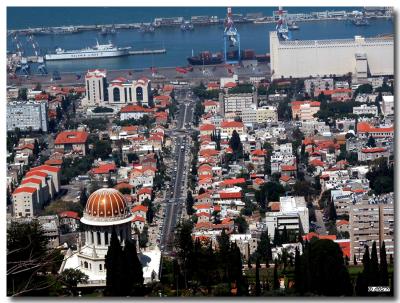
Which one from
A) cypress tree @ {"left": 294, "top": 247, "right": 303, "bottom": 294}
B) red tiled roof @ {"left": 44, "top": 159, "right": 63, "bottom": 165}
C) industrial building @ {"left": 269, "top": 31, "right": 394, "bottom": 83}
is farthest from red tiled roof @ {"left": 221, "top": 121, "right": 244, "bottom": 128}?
cypress tree @ {"left": 294, "top": 247, "right": 303, "bottom": 294}

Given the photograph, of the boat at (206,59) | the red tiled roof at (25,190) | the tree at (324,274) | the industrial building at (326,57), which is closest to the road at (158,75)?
the boat at (206,59)

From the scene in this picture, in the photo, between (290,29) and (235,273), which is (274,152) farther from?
(290,29)

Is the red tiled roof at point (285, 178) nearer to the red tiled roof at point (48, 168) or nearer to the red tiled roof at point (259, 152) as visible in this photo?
the red tiled roof at point (259, 152)

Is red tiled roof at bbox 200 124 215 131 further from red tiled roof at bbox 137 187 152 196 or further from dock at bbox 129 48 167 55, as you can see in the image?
dock at bbox 129 48 167 55

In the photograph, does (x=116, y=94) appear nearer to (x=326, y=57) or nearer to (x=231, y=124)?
(x=231, y=124)

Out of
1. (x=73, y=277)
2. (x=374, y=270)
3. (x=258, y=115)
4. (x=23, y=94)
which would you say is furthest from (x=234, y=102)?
(x=73, y=277)

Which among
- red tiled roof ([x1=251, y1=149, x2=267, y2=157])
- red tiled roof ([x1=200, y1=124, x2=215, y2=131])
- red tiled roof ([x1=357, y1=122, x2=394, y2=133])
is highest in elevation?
red tiled roof ([x1=200, y1=124, x2=215, y2=131])

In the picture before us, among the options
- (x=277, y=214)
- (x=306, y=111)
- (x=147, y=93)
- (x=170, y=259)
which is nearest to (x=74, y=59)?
(x=147, y=93)
